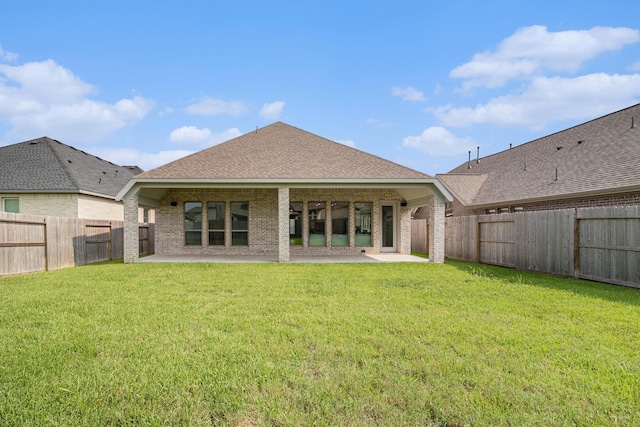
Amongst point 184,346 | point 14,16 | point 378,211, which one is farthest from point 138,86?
point 184,346

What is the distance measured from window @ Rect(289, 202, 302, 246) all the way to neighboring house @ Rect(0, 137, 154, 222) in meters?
10.9

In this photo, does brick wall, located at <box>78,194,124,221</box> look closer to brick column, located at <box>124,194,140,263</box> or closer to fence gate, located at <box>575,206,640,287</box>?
brick column, located at <box>124,194,140,263</box>

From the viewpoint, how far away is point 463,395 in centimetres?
311

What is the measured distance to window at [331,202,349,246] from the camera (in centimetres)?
1706

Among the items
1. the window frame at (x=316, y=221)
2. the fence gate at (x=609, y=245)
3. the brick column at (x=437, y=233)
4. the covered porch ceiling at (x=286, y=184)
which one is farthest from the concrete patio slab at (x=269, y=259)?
the fence gate at (x=609, y=245)

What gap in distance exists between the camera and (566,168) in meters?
14.9

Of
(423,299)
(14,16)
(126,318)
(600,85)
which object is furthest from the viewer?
(600,85)

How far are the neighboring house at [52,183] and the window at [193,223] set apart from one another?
5.97m

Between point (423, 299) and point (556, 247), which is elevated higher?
point (556, 247)

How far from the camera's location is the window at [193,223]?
54.8 feet

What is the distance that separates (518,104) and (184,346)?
27.8 meters

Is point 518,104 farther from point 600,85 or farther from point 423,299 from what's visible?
point 423,299

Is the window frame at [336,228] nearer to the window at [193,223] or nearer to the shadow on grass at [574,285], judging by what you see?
the window at [193,223]

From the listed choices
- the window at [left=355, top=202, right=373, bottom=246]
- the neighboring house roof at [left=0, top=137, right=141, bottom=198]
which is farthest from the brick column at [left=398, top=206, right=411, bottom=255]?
the neighboring house roof at [left=0, top=137, right=141, bottom=198]
